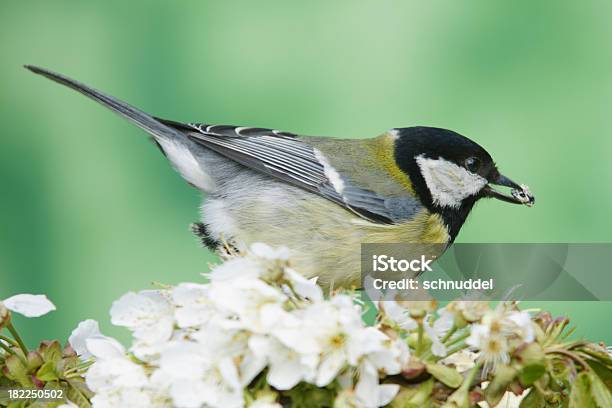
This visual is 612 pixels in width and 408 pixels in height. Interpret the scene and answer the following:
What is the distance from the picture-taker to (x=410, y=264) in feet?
2.94

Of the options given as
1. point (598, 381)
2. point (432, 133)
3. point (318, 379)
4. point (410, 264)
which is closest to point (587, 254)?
point (410, 264)

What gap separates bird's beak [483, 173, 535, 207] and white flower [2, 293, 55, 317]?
0.75m

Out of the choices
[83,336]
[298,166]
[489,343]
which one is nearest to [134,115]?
[298,166]

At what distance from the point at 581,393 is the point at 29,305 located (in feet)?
1.28

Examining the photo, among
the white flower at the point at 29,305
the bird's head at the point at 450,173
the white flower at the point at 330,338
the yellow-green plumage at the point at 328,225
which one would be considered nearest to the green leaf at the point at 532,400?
the white flower at the point at 330,338

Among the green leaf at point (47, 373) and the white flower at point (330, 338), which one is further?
the green leaf at point (47, 373)

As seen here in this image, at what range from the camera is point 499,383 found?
1.55ft

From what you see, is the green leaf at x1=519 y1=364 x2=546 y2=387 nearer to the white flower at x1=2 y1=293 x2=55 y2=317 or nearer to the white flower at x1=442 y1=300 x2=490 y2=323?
the white flower at x1=442 y1=300 x2=490 y2=323

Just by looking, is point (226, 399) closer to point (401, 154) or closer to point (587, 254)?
point (587, 254)

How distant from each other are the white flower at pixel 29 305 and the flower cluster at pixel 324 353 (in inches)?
2.6

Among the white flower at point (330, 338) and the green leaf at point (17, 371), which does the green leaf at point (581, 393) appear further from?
the green leaf at point (17, 371)

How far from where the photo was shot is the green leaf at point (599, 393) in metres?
0.47

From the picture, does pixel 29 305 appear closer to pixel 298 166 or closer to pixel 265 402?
pixel 265 402

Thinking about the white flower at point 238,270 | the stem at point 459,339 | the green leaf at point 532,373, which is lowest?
the green leaf at point 532,373
